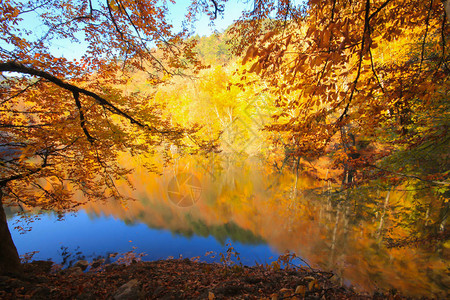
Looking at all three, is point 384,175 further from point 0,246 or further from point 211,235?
point 0,246

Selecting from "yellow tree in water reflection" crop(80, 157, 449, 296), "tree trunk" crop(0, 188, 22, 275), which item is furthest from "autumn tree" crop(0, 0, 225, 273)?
"yellow tree in water reflection" crop(80, 157, 449, 296)

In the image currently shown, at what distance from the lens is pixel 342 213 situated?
9.88 meters

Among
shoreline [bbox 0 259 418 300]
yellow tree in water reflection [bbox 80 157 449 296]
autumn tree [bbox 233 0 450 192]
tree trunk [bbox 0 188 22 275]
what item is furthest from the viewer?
yellow tree in water reflection [bbox 80 157 449 296]

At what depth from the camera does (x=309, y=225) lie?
30.8ft

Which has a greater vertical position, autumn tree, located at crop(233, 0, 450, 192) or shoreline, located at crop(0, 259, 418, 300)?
autumn tree, located at crop(233, 0, 450, 192)

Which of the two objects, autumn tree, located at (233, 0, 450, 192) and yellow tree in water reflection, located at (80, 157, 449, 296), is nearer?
autumn tree, located at (233, 0, 450, 192)

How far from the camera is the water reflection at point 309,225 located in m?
5.89

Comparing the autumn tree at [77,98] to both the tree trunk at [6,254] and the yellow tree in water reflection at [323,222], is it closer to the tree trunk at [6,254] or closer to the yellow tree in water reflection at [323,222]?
the tree trunk at [6,254]

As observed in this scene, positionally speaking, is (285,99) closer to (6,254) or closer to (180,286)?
(180,286)

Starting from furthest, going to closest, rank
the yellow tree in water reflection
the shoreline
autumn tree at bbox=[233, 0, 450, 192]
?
the yellow tree in water reflection, the shoreline, autumn tree at bbox=[233, 0, 450, 192]

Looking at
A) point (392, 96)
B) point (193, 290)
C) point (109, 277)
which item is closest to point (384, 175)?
point (392, 96)

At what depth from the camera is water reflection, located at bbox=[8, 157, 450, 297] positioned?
232 inches

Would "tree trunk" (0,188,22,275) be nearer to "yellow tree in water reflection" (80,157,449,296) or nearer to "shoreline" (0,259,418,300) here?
"shoreline" (0,259,418,300)

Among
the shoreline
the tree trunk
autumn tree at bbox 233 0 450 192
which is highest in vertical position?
autumn tree at bbox 233 0 450 192
